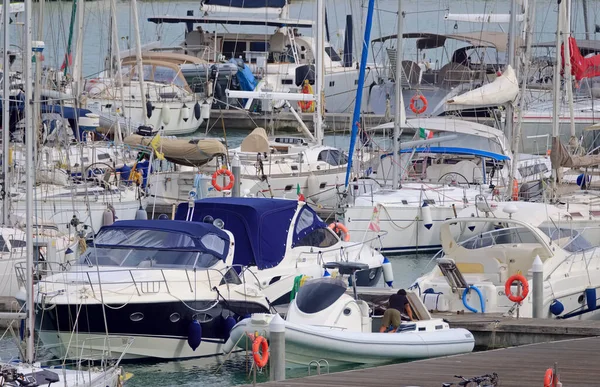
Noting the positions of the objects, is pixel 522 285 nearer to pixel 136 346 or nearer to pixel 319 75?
pixel 136 346

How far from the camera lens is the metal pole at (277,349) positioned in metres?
16.7

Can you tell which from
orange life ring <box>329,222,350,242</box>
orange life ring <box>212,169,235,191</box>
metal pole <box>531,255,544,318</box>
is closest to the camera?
metal pole <box>531,255,544,318</box>

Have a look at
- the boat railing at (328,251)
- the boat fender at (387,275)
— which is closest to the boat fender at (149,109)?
the boat railing at (328,251)

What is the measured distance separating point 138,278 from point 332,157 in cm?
1657

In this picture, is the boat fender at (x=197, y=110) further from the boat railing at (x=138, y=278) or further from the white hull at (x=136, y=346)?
the white hull at (x=136, y=346)

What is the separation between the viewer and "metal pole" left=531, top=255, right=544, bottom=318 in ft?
68.3

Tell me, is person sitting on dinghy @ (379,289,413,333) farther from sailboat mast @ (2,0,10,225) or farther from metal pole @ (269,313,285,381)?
sailboat mast @ (2,0,10,225)

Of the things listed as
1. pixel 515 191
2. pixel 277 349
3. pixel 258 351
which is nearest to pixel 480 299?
pixel 258 351

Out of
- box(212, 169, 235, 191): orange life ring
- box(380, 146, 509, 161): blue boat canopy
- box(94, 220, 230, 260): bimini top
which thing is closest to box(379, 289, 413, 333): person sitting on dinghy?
box(94, 220, 230, 260): bimini top

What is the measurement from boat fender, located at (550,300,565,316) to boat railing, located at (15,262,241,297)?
16.7ft

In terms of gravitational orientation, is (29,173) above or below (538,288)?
above

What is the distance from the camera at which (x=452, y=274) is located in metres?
21.6

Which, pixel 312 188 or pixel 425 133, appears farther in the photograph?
pixel 425 133

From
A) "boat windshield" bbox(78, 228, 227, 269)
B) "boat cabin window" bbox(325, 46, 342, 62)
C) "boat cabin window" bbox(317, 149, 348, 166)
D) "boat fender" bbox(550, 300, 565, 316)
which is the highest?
"boat cabin window" bbox(325, 46, 342, 62)
